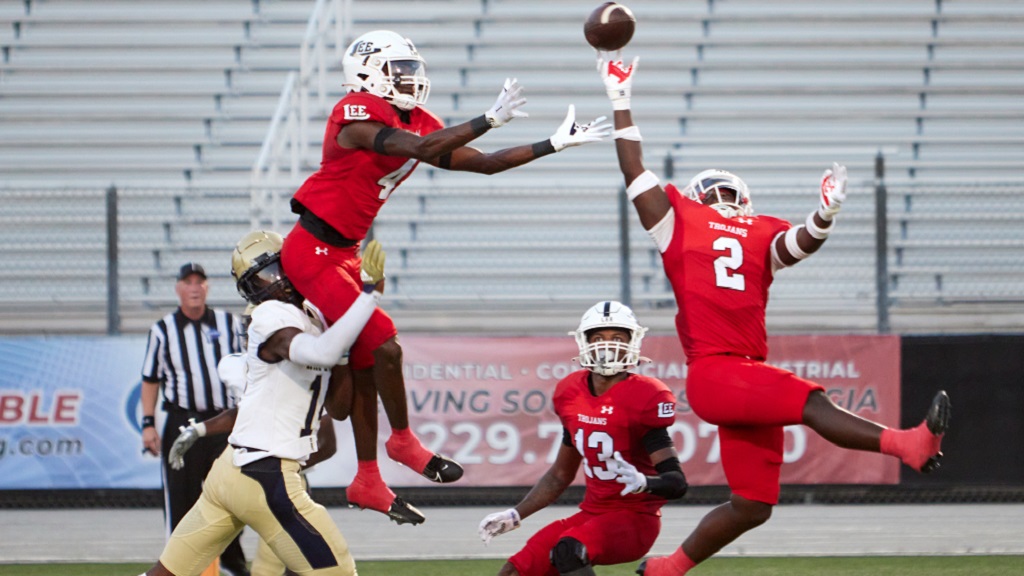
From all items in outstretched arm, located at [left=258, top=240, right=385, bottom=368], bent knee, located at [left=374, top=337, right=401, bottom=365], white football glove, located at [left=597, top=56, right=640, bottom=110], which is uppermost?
white football glove, located at [left=597, top=56, right=640, bottom=110]

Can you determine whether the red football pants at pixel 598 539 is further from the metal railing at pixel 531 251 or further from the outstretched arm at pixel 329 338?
the metal railing at pixel 531 251

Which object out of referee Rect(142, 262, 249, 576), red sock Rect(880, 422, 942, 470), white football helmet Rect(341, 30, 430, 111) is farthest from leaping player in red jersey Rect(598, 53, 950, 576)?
referee Rect(142, 262, 249, 576)

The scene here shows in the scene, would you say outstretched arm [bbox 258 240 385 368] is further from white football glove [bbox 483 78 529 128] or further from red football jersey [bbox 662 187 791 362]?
red football jersey [bbox 662 187 791 362]

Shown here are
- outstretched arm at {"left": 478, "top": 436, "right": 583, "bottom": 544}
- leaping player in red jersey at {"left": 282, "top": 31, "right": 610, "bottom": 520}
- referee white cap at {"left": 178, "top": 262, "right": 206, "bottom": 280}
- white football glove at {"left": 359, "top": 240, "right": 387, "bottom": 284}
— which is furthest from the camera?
referee white cap at {"left": 178, "top": 262, "right": 206, "bottom": 280}

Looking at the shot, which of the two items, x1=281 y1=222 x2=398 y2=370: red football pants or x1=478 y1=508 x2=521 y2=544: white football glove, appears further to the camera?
x1=478 y1=508 x2=521 y2=544: white football glove

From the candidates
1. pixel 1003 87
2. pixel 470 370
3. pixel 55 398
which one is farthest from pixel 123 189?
pixel 1003 87

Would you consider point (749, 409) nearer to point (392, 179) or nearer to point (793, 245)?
point (793, 245)

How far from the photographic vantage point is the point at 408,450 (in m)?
5.86

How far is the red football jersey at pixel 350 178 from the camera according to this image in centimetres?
542

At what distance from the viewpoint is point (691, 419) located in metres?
9.84

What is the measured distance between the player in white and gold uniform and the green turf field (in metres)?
2.41

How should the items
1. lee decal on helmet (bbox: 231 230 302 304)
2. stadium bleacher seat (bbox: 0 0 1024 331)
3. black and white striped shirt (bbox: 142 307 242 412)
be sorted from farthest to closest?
stadium bleacher seat (bbox: 0 0 1024 331) < black and white striped shirt (bbox: 142 307 242 412) < lee decal on helmet (bbox: 231 230 302 304)

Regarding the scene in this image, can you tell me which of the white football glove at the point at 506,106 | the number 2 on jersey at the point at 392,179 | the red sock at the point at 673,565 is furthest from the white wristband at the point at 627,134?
the red sock at the point at 673,565

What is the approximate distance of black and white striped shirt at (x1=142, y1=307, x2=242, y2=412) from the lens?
745 cm
